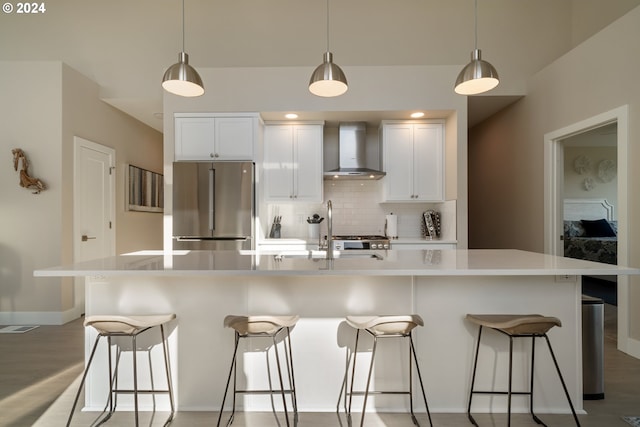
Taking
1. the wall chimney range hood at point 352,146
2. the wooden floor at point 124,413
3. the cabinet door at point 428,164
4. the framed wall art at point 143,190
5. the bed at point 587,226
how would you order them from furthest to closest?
the bed at point 587,226
the framed wall art at point 143,190
the wall chimney range hood at point 352,146
the cabinet door at point 428,164
the wooden floor at point 124,413

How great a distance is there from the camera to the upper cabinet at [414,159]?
435 cm

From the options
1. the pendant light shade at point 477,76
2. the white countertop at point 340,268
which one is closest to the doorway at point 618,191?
the white countertop at point 340,268

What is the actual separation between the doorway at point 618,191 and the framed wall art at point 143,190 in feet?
18.3

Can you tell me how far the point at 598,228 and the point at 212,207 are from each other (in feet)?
24.4

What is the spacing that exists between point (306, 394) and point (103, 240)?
384 centimetres

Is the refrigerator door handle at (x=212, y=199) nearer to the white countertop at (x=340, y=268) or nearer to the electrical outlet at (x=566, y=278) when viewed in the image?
the white countertop at (x=340, y=268)

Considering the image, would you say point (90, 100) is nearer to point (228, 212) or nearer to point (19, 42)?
point (19, 42)

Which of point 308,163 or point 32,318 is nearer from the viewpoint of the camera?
point 32,318

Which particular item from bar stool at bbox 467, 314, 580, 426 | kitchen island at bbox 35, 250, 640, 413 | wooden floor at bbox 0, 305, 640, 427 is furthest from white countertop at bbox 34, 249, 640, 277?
wooden floor at bbox 0, 305, 640, 427

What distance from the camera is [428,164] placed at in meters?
4.35

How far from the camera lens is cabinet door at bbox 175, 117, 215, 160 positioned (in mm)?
4090

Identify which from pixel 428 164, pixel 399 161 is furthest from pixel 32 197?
pixel 428 164

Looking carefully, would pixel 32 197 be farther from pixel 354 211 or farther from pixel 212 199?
pixel 354 211

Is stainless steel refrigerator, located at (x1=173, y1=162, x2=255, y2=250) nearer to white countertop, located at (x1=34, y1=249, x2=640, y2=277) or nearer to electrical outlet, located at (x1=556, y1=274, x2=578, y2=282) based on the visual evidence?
white countertop, located at (x1=34, y1=249, x2=640, y2=277)
